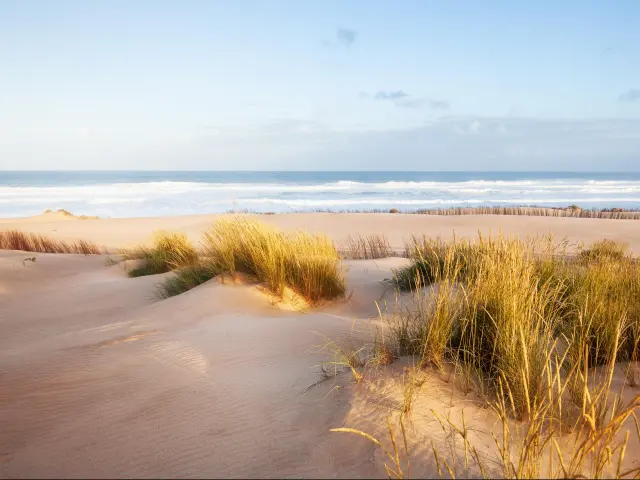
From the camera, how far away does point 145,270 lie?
8.80m

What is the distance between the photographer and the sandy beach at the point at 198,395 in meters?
2.25

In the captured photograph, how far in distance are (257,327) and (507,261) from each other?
231 centimetres

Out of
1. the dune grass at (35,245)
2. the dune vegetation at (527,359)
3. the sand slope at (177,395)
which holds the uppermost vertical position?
the dune vegetation at (527,359)

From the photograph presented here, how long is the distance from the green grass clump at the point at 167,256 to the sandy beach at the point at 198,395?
79.6 inches

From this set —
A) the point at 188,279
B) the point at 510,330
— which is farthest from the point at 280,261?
the point at 510,330

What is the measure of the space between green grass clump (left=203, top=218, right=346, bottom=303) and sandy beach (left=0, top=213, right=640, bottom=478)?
0.99ft

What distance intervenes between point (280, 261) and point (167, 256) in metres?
3.38

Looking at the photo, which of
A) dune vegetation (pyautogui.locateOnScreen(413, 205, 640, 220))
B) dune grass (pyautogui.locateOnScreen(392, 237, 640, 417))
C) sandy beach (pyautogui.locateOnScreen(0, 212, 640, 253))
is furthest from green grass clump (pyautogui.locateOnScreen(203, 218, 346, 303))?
dune vegetation (pyautogui.locateOnScreen(413, 205, 640, 220))

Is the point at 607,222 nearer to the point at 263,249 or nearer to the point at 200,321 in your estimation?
the point at 263,249

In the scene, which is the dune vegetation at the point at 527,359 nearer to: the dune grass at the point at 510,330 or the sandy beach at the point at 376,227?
the dune grass at the point at 510,330

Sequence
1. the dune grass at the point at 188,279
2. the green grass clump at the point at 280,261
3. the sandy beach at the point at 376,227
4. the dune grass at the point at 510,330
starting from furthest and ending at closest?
the sandy beach at the point at 376,227 < the dune grass at the point at 188,279 < the green grass clump at the point at 280,261 < the dune grass at the point at 510,330

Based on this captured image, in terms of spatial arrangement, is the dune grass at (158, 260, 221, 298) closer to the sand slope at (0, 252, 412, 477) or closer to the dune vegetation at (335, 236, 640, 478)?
the sand slope at (0, 252, 412, 477)

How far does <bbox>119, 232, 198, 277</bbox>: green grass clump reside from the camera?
26.4ft

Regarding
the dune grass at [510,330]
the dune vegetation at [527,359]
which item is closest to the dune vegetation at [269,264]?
the dune vegetation at [527,359]
